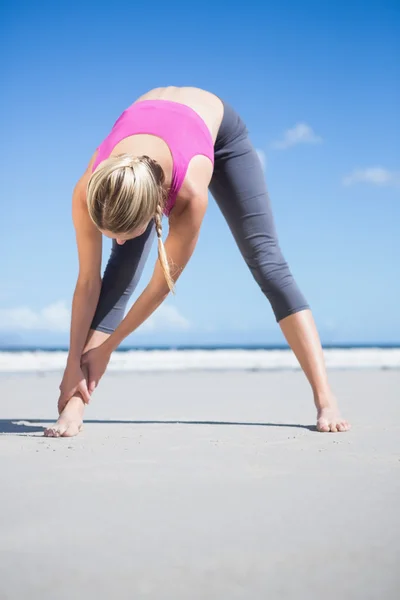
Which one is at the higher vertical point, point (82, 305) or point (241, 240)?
point (241, 240)

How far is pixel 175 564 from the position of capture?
1039mm

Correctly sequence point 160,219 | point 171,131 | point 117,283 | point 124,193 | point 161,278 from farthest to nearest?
point 117,283, point 161,278, point 171,131, point 160,219, point 124,193

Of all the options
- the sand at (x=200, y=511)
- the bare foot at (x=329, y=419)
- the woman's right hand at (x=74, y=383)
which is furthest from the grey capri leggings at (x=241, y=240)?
the sand at (x=200, y=511)

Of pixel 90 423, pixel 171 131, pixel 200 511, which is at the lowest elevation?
→ pixel 90 423

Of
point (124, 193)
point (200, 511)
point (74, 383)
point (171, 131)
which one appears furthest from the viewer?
point (74, 383)

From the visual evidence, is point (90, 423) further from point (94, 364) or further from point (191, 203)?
point (191, 203)

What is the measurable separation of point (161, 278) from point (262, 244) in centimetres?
54

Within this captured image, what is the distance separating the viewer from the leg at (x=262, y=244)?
2.62 meters

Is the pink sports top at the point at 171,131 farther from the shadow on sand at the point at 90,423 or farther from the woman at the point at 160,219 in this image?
the shadow on sand at the point at 90,423

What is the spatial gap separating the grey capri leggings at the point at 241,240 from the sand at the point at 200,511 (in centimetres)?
51

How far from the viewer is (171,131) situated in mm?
2191

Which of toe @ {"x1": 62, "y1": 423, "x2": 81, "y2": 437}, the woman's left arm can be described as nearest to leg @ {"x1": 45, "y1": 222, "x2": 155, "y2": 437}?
the woman's left arm

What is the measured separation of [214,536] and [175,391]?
10.8 feet

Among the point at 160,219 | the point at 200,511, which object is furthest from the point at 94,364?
the point at 200,511
